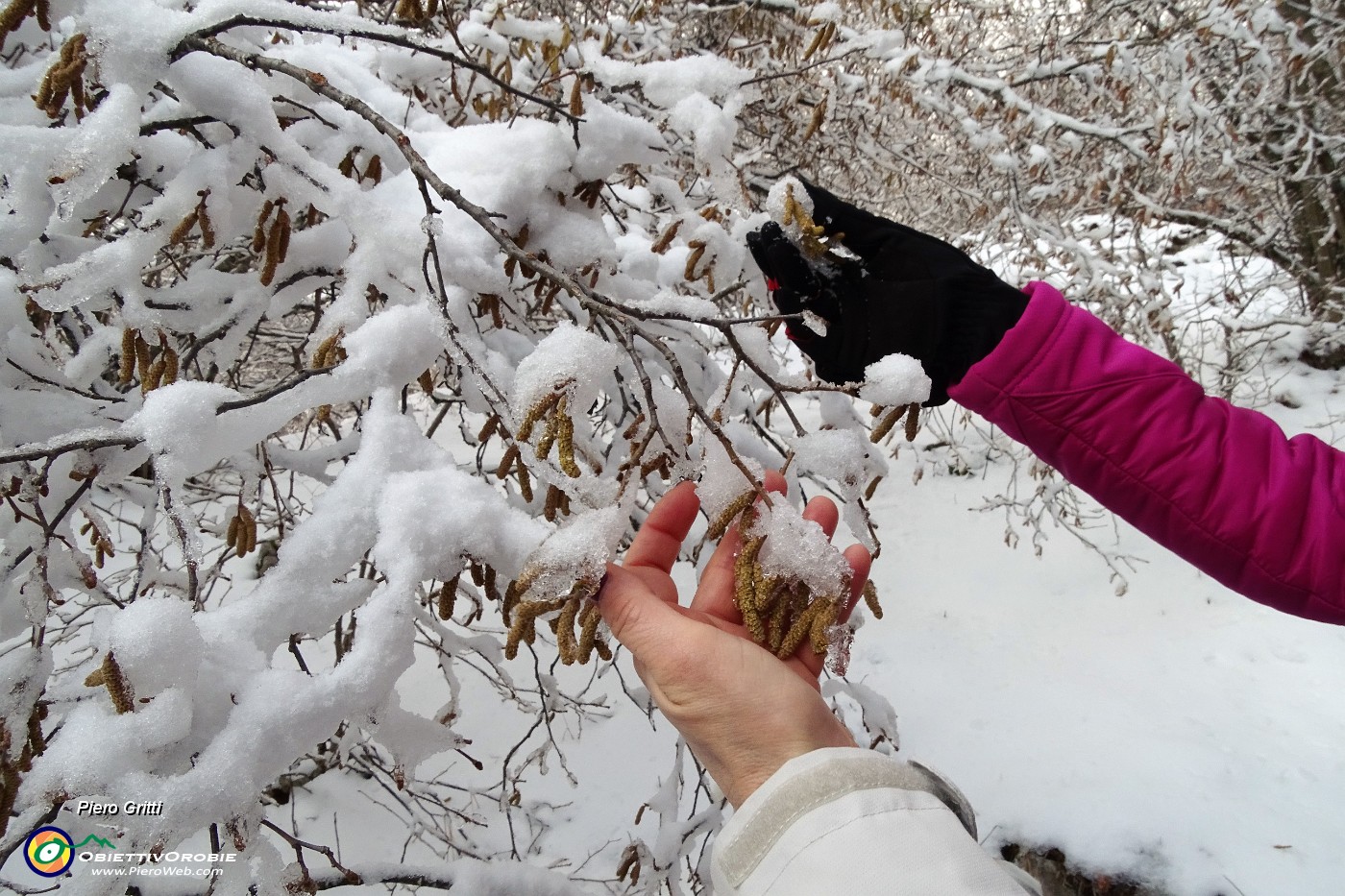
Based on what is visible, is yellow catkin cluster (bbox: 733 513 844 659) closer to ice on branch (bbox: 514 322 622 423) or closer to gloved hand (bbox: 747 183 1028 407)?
ice on branch (bbox: 514 322 622 423)

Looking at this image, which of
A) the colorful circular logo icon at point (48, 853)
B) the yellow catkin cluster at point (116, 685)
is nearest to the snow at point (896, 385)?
the yellow catkin cluster at point (116, 685)

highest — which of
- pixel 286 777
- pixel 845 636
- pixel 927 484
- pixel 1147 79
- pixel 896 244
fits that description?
pixel 1147 79

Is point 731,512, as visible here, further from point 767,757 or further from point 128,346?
point 128,346

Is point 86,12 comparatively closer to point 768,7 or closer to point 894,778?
point 894,778

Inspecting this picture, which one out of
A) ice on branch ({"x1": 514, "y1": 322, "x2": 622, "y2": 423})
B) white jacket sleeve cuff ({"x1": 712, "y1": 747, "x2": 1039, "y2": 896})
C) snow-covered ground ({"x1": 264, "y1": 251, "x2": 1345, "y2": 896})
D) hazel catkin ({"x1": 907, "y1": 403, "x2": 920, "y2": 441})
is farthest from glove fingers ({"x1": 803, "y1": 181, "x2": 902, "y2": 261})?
snow-covered ground ({"x1": 264, "y1": 251, "x2": 1345, "y2": 896})

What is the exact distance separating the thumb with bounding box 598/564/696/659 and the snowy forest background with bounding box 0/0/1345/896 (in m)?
0.05

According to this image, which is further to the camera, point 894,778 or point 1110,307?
point 1110,307

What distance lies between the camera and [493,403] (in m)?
0.95

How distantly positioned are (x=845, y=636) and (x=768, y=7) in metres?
2.78

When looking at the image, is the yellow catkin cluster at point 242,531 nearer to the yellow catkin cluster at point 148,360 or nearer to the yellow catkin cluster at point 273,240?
the yellow catkin cluster at point 148,360

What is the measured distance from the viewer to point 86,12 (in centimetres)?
92

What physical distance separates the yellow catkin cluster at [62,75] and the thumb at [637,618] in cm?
94

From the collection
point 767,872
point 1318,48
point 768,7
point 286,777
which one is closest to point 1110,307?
point 1318,48

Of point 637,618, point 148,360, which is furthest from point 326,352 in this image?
point 637,618
